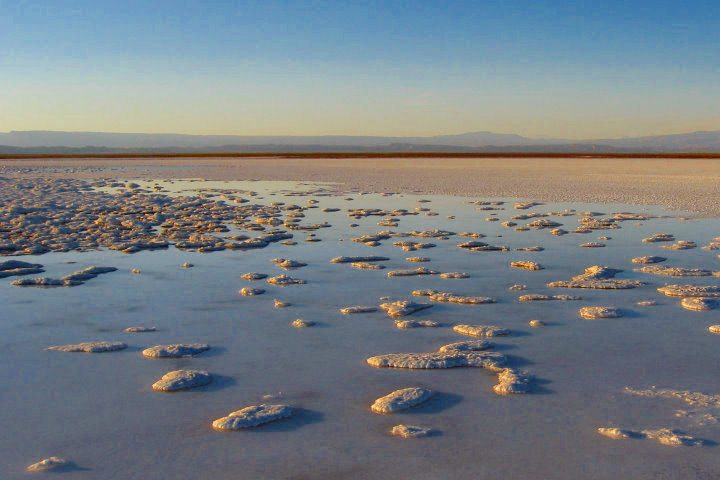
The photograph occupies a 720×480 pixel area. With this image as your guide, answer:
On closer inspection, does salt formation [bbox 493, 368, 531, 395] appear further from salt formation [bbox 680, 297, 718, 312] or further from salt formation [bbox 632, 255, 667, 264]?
salt formation [bbox 632, 255, 667, 264]

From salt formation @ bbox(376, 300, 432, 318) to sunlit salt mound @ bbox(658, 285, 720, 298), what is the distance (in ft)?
5.91

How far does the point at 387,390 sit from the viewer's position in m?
3.31

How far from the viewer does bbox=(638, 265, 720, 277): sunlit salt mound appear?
Answer: 5.78 m

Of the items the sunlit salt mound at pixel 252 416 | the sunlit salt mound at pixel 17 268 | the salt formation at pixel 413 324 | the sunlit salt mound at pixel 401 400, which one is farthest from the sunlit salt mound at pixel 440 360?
the sunlit salt mound at pixel 17 268

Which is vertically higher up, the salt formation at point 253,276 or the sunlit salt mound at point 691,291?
the sunlit salt mound at point 691,291

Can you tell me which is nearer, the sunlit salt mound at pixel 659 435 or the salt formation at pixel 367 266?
the sunlit salt mound at pixel 659 435

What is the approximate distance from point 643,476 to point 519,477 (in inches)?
16.9

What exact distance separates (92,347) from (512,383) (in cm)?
231

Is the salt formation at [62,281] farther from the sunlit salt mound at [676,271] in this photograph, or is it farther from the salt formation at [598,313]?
the sunlit salt mound at [676,271]

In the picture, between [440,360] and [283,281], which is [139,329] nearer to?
[283,281]

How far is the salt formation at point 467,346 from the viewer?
152 inches

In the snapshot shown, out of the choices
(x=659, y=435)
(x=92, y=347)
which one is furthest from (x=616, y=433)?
(x=92, y=347)

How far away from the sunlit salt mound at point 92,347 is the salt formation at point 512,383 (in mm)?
2100

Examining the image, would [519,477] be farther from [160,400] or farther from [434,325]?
[434,325]
